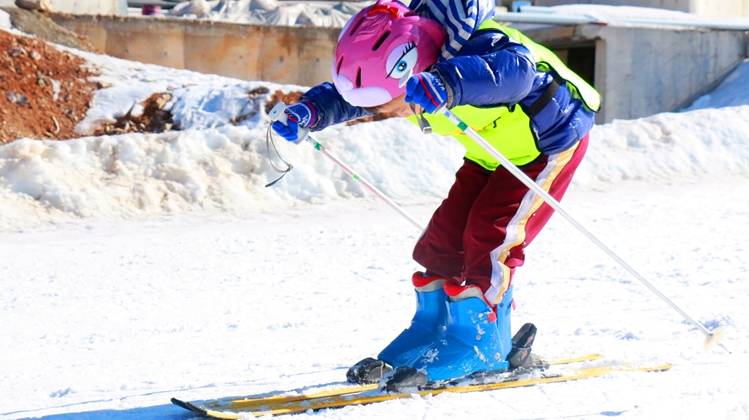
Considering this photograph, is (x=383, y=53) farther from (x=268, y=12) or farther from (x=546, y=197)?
(x=268, y=12)

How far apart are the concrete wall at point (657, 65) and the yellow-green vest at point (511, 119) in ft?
41.7

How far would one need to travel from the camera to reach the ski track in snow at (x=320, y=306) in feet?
12.6

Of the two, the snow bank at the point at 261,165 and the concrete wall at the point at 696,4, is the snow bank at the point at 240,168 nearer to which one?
the snow bank at the point at 261,165

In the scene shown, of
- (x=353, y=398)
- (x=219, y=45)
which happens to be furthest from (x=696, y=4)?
(x=353, y=398)

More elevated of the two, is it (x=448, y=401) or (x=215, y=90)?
(x=215, y=90)

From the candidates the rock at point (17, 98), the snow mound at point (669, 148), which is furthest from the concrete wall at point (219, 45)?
the snow mound at point (669, 148)

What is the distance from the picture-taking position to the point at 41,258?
7461mm

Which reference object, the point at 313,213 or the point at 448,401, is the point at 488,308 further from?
the point at 313,213

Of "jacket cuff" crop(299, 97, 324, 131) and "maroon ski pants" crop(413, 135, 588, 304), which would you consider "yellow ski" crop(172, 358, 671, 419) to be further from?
"jacket cuff" crop(299, 97, 324, 131)

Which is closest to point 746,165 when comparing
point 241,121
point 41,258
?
point 241,121

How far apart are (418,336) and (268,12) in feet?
52.6

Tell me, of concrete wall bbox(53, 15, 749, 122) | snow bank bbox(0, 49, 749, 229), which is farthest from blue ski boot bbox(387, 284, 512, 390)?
concrete wall bbox(53, 15, 749, 122)

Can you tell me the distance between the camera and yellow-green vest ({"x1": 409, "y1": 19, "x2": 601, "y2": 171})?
12.0 feet

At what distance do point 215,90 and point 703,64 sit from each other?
7699mm
